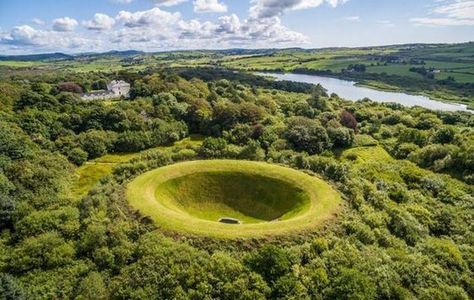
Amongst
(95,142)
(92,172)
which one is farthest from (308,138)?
(95,142)

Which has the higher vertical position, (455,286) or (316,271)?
(316,271)

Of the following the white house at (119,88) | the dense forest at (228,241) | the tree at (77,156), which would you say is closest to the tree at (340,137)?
the dense forest at (228,241)

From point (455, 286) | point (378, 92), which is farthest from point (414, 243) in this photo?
point (378, 92)

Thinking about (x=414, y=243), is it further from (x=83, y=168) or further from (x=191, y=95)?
(x=191, y=95)

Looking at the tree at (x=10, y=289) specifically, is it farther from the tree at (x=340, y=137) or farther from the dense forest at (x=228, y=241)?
the tree at (x=340, y=137)

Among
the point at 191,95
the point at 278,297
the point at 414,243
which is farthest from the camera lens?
the point at 191,95

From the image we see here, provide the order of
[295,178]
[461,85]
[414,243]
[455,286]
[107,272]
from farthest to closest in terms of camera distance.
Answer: [461,85] → [295,178] → [414,243] → [455,286] → [107,272]

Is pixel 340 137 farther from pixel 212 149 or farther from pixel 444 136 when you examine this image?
pixel 212 149
